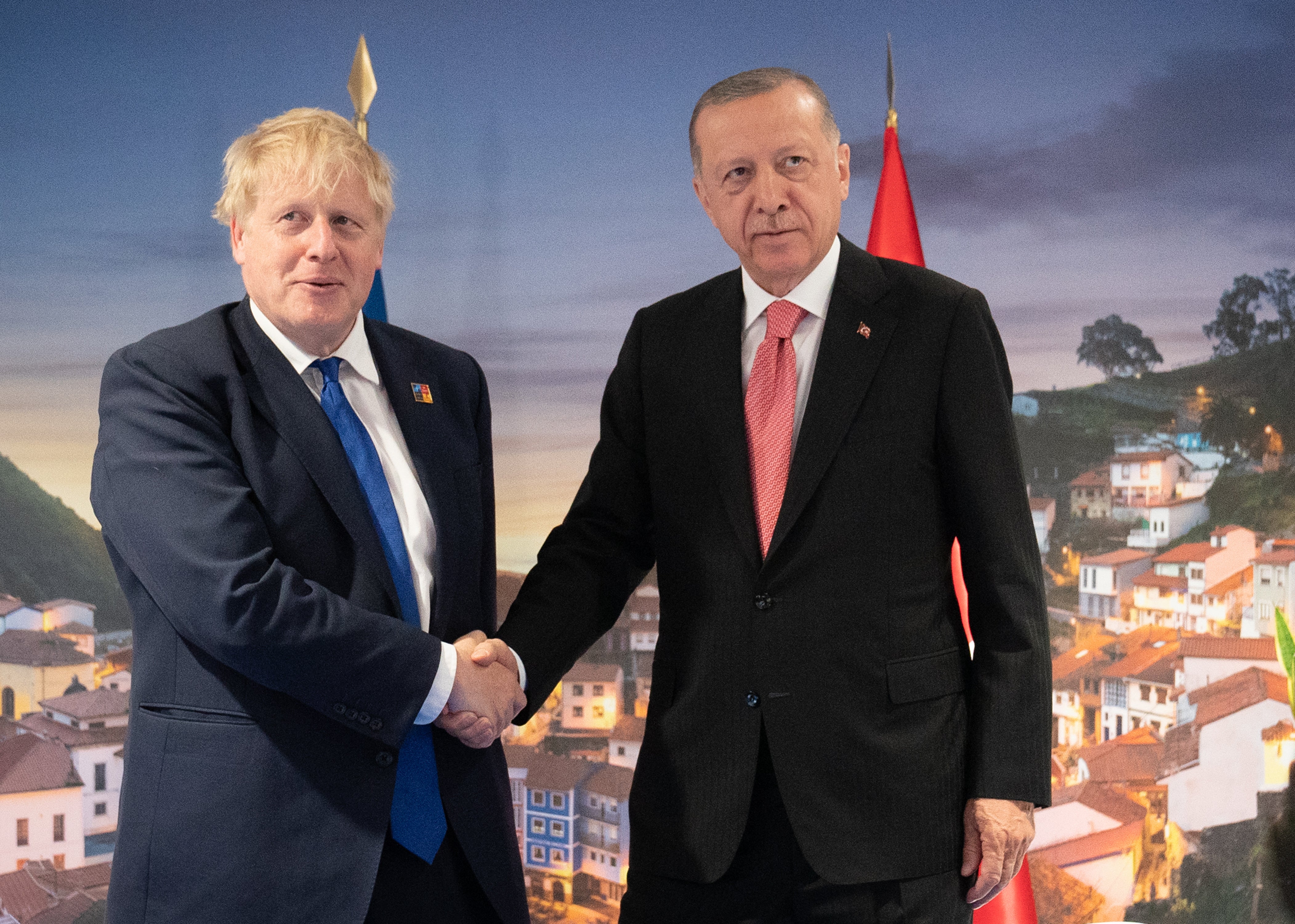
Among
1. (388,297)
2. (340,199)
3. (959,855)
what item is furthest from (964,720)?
(388,297)

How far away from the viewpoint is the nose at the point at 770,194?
1.61m

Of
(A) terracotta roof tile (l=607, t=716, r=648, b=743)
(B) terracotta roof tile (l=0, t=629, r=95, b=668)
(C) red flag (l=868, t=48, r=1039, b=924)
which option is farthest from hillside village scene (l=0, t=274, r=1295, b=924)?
(C) red flag (l=868, t=48, r=1039, b=924)

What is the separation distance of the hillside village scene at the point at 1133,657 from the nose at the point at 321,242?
8.13 feet

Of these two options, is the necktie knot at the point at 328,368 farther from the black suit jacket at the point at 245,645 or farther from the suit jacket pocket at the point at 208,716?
the suit jacket pocket at the point at 208,716

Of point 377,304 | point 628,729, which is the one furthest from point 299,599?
point 628,729

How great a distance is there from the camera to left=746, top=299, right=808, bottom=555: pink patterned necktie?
5.10ft

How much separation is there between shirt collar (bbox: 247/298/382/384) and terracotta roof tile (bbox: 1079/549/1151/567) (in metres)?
3.13

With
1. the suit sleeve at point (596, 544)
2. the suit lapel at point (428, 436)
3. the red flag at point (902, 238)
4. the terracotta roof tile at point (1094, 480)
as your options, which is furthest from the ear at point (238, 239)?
the terracotta roof tile at point (1094, 480)

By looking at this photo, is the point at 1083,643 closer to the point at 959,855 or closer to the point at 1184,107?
the point at 1184,107

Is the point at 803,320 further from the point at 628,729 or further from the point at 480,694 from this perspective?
the point at 628,729

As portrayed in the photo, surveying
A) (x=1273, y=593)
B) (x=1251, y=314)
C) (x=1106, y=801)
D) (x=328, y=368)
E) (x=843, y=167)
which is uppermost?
(x=1251, y=314)

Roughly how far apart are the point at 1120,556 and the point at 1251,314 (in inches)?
43.0

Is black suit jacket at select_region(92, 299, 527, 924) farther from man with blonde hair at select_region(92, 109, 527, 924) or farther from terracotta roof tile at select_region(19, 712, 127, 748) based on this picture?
terracotta roof tile at select_region(19, 712, 127, 748)

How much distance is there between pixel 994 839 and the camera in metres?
1.49
